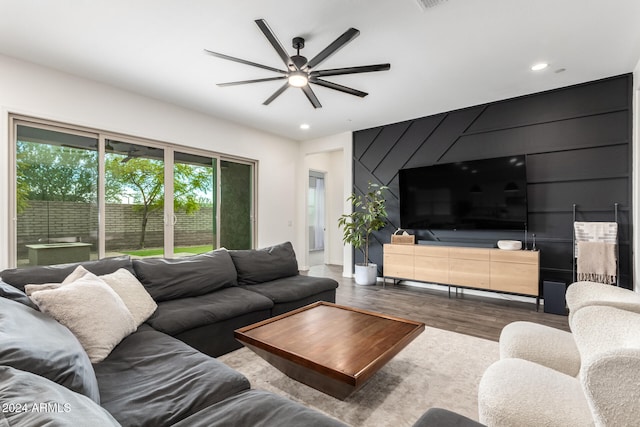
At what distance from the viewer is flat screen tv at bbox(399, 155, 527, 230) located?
4.04m

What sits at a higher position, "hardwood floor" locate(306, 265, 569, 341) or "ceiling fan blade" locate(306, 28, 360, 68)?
"ceiling fan blade" locate(306, 28, 360, 68)

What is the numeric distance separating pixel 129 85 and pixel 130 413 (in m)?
3.93

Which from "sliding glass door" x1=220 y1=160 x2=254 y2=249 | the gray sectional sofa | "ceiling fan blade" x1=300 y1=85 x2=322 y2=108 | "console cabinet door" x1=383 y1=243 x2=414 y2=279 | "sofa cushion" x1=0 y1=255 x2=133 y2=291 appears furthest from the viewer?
"sliding glass door" x1=220 y1=160 x2=254 y2=249

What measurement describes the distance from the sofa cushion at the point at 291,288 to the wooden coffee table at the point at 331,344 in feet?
1.42

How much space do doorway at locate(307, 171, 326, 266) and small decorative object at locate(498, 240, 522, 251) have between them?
443cm

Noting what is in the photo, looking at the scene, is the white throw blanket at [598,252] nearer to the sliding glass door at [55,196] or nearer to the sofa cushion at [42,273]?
the sofa cushion at [42,273]

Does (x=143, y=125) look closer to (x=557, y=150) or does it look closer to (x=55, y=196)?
(x=55, y=196)

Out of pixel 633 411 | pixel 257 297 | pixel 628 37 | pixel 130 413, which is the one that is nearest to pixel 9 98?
pixel 257 297

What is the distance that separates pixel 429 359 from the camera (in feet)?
7.85

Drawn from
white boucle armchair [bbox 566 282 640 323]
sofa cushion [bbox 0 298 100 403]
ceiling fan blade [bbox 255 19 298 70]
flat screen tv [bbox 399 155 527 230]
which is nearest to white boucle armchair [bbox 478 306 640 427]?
white boucle armchair [bbox 566 282 640 323]

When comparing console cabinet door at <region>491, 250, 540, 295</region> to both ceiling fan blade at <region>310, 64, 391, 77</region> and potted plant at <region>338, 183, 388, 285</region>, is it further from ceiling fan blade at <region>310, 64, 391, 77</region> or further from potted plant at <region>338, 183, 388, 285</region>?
ceiling fan blade at <region>310, 64, 391, 77</region>

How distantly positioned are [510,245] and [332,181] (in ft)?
15.2

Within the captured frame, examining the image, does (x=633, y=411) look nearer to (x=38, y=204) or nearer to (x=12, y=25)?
(x=12, y=25)

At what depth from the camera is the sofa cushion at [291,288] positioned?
2.89 m
